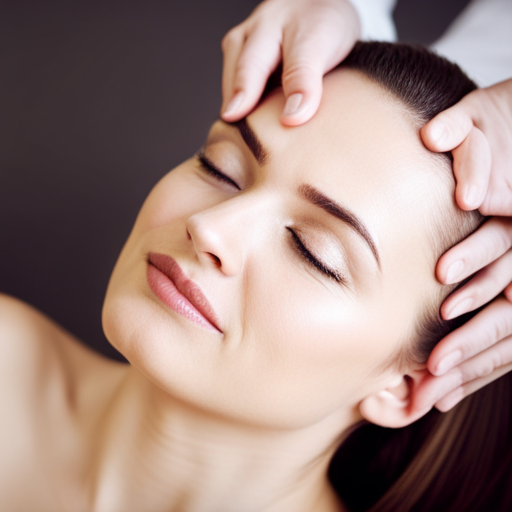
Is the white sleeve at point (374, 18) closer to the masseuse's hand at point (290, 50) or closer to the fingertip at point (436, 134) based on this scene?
→ the masseuse's hand at point (290, 50)

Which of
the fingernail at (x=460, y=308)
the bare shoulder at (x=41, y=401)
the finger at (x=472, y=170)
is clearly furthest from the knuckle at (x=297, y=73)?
the bare shoulder at (x=41, y=401)

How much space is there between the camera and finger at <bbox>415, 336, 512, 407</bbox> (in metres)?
1.13

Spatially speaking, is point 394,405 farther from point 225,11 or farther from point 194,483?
point 225,11

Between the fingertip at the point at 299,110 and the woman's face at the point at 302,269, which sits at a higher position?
the fingertip at the point at 299,110

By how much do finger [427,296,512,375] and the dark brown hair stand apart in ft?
0.16

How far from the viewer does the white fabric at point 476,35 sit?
5.35 feet

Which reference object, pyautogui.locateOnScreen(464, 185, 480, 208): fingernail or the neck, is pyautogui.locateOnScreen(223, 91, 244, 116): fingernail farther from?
the neck

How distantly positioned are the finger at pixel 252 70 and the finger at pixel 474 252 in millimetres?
513

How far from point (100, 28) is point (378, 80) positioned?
1309mm

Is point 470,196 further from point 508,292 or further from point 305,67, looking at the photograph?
point 305,67

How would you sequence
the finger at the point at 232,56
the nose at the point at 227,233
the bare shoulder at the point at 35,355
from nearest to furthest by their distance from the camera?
the nose at the point at 227,233
the finger at the point at 232,56
the bare shoulder at the point at 35,355

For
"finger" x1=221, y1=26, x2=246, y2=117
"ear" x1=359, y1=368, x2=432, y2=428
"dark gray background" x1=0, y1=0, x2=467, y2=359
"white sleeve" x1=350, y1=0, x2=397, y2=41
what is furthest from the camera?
"dark gray background" x1=0, y1=0, x2=467, y2=359

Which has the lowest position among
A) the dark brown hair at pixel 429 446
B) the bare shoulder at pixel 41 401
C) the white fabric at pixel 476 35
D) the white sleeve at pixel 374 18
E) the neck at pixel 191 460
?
the bare shoulder at pixel 41 401

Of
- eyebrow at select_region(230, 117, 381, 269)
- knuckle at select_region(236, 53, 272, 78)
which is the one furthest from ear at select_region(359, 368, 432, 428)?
knuckle at select_region(236, 53, 272, 78)
